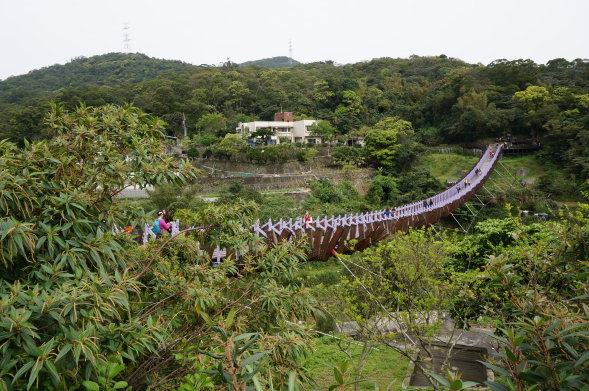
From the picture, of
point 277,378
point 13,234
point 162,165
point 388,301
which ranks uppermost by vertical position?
point 162,165

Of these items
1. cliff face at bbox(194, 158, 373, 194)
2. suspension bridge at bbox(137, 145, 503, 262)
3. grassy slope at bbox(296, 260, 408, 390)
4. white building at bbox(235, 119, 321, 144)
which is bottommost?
grassy slope at bbox(296, 260, 408, 390)

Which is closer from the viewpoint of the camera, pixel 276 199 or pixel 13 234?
pixel 13 234

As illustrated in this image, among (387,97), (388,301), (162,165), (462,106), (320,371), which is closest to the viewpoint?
(162,165)

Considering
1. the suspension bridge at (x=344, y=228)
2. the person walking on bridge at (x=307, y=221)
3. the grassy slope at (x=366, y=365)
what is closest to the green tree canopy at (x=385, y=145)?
the suspension bridge at (x=344, y=228)

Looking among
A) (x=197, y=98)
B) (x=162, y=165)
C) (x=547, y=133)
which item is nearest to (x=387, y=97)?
(x=547, y=133)

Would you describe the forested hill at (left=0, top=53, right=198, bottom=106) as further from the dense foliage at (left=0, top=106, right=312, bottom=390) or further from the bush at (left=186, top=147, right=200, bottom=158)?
the dense foliage at (left=0, top=106, right=312, bottom=390)

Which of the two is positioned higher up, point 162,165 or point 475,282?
point 162,165

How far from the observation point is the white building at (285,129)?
27.5 metres

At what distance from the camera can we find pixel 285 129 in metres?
29.3

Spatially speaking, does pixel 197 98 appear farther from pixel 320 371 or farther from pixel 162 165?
pixel 162 165

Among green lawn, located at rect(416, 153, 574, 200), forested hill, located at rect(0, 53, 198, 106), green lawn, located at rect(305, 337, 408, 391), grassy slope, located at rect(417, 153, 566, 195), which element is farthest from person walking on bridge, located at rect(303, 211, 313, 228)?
forested hill, located at rect(0, 53, 198, 106)

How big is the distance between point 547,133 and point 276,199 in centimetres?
1704

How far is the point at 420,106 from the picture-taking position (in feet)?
107

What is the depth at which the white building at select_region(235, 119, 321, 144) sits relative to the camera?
90.1 feet
